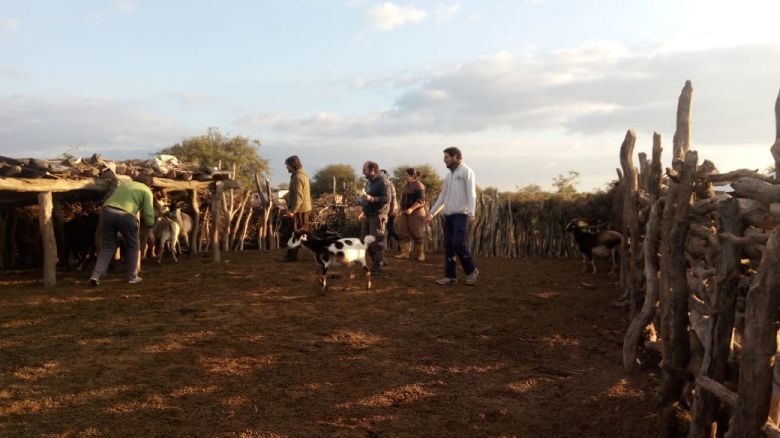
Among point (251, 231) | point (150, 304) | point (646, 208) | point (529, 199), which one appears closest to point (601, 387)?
point (646, 208)

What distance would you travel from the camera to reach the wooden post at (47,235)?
8148 mm

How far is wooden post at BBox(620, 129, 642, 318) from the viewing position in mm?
6324

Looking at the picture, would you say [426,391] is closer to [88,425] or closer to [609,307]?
[88,425]

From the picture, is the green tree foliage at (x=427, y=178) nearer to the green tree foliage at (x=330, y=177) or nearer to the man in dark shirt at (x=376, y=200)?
the green tree foliage at (x=330, y=177)

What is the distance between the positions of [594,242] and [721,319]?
7163mm

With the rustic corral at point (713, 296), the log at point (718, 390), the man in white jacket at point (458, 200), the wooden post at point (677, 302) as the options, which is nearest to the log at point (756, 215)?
the rustic corral at point (713, 296)

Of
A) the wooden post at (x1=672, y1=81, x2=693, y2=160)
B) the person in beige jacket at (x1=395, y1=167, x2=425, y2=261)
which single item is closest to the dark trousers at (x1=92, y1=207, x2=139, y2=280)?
the person in beige jacket at (x1=395, y1=167, x2=425, y2=261)

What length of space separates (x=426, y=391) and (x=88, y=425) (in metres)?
2.52

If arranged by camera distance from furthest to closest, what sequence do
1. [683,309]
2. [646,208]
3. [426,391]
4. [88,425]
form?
[646,208]
[426,391]
[683,309]
[88,425]

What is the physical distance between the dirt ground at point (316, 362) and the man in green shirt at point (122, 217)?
0.51 metres

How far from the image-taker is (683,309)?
4.15 metres

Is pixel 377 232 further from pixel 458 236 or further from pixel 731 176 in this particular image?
pixel 731 176

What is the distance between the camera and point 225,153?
28.6 m

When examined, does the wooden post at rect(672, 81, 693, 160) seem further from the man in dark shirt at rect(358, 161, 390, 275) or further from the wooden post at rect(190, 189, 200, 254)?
the wooden post at rect(190, 189, 200, 254)
